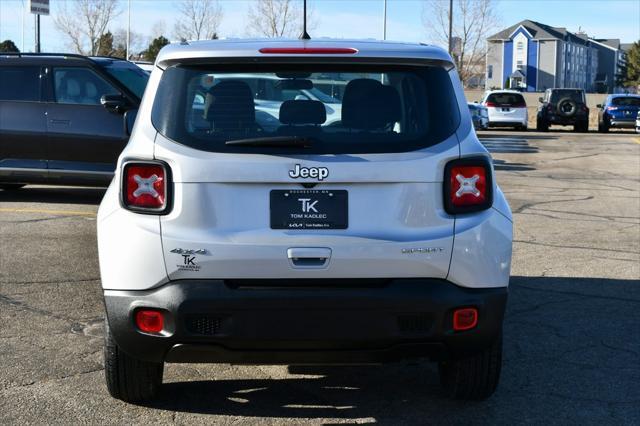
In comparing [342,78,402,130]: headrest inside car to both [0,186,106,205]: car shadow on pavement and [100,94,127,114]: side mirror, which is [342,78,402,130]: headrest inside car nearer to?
[100,94,127,114]: side mirror

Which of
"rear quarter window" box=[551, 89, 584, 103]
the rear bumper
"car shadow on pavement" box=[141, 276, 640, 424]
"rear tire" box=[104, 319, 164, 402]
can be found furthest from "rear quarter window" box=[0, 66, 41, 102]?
"rear quarter window" box=[551, 89, 584, 103]

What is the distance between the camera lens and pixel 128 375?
15.0 ft

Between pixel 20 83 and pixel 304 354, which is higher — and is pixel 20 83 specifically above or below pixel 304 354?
above

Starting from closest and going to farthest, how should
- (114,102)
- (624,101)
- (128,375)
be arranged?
1. (128,375)
2. (114,102)
3. (624,101)

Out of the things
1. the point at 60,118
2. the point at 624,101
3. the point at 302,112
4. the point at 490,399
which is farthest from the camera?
the point at 624,101

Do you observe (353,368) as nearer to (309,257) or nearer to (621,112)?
(309,257)

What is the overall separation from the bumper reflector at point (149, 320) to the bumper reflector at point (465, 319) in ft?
4.11

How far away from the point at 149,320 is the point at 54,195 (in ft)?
30.9

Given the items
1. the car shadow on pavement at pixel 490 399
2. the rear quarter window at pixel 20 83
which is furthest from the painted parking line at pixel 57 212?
the car shadow on pavement at pixel 490 399

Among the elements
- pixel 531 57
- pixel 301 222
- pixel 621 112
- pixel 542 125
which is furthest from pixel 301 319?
pixel 531 57

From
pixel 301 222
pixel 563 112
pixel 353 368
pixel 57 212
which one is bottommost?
pixel 353 368

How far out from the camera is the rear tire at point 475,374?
4582 mm

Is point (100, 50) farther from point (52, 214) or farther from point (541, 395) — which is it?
point (541, 395)

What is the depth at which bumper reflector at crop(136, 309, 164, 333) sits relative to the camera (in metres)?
4.11
